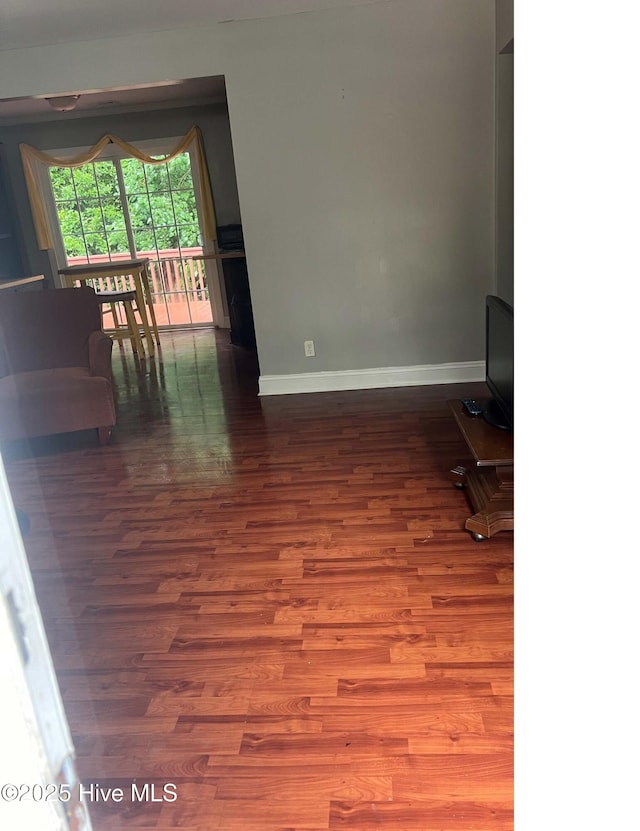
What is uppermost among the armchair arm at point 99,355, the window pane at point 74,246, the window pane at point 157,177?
the window pane at point 157,177

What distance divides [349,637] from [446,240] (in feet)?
9.89

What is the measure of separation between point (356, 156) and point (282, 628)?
3141mm

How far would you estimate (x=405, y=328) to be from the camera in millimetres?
4520

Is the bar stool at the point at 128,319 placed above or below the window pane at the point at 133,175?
below

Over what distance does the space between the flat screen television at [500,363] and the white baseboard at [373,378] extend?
1492mm

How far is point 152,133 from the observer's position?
23.3 feet

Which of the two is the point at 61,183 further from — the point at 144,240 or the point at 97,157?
the point at 144,240

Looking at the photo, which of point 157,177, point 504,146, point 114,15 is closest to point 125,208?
point 157,177

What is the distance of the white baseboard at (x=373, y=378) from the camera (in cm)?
457

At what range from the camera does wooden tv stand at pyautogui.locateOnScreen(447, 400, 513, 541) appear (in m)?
2.48

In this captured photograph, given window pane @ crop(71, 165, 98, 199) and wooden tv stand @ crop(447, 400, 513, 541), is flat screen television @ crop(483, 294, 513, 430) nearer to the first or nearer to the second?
wooden tv stand @ crop(447, 400, 513, 541)

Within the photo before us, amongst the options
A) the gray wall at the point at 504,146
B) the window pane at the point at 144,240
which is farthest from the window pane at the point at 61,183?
the gray wall at the point at 504,146

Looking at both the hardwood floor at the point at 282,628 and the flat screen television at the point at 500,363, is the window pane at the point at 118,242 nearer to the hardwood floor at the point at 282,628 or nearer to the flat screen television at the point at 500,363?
the hardwood floor at the point at 282,628
